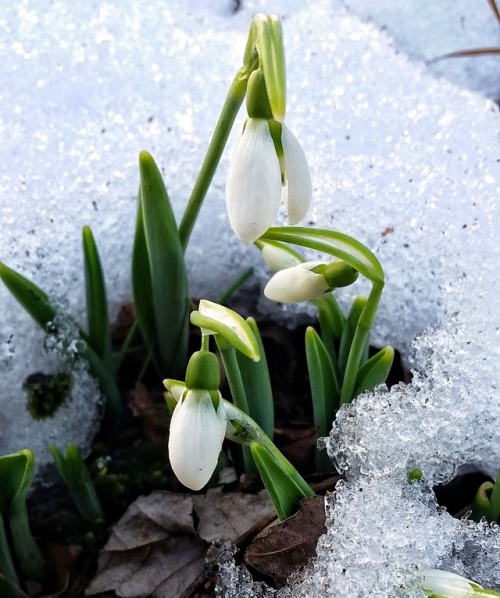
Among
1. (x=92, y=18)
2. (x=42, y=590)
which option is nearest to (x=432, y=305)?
(x=42, y=590)

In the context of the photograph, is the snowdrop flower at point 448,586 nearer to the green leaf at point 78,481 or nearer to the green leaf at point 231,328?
the green leaf at point 231,328

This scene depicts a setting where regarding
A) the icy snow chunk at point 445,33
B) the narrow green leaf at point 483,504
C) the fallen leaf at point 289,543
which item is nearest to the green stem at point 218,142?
the fallen leaf at point 289,543

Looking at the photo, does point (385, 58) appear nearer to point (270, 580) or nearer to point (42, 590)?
point (270, 580)

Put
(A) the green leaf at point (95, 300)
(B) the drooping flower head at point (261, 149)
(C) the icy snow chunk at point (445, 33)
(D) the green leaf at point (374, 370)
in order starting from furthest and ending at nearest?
(C) the icy snow chunk at point (445, 33) → (A) the green leaf at point (95, 300) → (D) the green leaf at point (374, 370) → (B) the drooping flower head at point (261, 149)

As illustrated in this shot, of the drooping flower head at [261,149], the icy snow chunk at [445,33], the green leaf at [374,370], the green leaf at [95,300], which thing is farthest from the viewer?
the icy snow chunk at [445,33]

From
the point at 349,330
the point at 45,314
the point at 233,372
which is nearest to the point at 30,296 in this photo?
the point at 45,314

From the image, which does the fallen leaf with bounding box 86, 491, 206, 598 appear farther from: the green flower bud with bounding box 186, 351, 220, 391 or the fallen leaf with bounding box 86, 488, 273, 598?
the green flower bud with bounding box 186, 351, 220, 391

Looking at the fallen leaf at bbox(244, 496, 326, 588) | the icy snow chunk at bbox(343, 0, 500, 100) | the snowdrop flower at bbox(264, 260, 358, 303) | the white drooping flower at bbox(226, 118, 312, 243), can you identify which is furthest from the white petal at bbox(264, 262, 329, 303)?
the icy snow chunk at bbox(343, 0, 500, 100)
